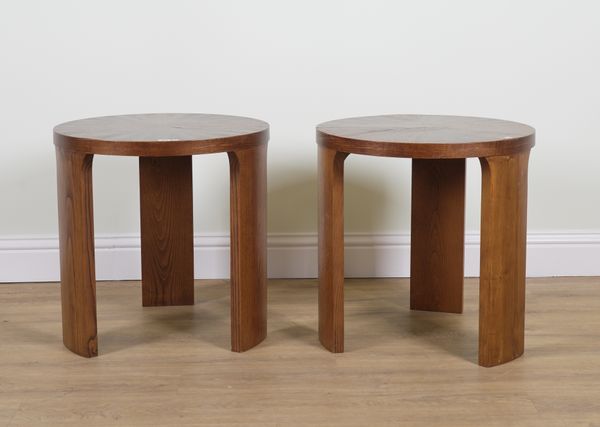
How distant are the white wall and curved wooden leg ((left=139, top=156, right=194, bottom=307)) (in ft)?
0.94

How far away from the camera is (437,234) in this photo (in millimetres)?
2312

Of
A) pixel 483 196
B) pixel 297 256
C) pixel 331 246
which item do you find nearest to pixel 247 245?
pixel 331 246

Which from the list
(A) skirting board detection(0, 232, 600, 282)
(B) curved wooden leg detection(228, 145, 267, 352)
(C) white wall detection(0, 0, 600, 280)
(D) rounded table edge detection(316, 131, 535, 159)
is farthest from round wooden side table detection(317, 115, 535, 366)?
(A) skirting board detection(0, 232, 600, 282)

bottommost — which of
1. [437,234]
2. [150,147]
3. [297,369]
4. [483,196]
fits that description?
[297,369]

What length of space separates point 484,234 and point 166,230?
2.65 ft

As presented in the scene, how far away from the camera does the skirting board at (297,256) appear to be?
264 centimetres

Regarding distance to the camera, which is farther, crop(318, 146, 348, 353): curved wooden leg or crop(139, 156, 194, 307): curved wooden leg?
crop(139, 156, 194, 307): curved wooden leg

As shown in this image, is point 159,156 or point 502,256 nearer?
point 502,256

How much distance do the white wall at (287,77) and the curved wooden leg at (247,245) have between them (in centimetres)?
55

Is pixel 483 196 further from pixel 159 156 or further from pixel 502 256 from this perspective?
pixel 159 156

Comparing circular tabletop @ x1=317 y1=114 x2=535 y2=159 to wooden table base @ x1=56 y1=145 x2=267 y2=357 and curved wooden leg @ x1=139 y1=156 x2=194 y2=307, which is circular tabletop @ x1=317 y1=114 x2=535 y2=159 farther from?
curved wooden leg @ x1=139 y1=156 x2=194 y2=307

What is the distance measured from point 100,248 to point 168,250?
341mm

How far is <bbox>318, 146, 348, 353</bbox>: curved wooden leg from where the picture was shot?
1.98 metres

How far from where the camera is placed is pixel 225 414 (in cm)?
174
